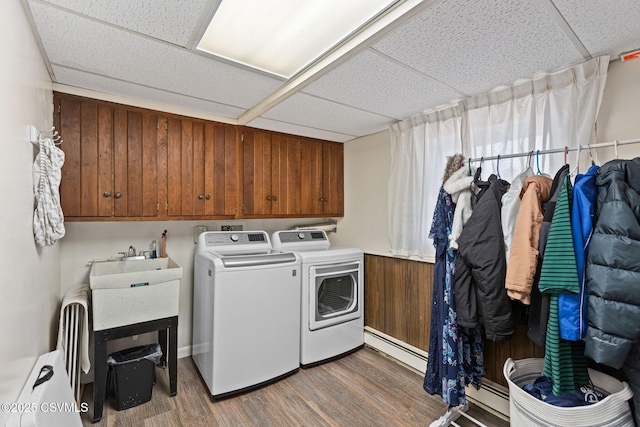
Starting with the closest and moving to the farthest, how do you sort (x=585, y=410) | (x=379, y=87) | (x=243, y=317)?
(x=585, y=410) < (x=379, y=87) < (x=243, y=317)

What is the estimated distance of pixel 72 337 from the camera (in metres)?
2.03

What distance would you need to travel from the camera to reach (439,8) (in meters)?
1.26

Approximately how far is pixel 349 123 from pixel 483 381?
2.34 metres

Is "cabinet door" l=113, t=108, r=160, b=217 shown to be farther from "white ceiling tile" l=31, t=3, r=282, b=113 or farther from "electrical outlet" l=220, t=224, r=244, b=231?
"electrical outlet" l=220, t=224, r=244, b=231

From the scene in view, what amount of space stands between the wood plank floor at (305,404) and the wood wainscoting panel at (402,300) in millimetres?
337

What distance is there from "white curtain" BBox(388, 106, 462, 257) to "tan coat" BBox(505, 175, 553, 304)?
86 cm

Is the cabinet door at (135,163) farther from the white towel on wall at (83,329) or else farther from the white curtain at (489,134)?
the white curtain at (489,134)

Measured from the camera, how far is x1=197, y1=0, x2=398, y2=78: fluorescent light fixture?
1343 mm

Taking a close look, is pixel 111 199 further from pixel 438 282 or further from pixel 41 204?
pixel 438 282

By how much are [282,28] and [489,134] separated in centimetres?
156

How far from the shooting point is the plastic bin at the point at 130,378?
6.92ft

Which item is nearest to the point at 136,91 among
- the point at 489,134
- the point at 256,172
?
the point at 256,172

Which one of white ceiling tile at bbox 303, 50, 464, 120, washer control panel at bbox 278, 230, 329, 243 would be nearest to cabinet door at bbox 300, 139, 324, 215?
washer control panel at bbox 278, 230, 329, 243

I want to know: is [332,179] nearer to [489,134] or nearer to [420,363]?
[489,134]
